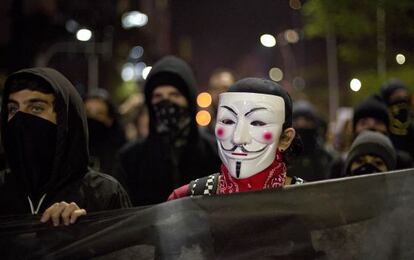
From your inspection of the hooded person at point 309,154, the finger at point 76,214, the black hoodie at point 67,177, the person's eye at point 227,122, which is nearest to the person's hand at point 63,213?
the finger at point 76,214

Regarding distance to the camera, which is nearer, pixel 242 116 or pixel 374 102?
pixel 242 116

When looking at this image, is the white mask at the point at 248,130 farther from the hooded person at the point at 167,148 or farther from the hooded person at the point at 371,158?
the hooded person at the point at 167,148

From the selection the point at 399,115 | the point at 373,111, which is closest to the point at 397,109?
the point at 399,115

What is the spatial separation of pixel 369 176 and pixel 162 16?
72.5m

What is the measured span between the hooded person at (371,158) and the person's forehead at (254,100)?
1347 mm

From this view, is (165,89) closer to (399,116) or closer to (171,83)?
(171,83)

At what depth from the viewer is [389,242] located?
2986 mm

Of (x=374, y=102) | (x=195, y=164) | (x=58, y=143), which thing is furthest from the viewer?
(x=374, y=102)

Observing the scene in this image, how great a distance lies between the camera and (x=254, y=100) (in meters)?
3.14

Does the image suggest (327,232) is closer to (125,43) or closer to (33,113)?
(33,113)

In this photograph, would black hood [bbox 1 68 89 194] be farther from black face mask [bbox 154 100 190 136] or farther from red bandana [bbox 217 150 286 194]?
black face mask [bbox 154 100 190 136]

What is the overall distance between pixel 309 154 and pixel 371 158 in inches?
77.0

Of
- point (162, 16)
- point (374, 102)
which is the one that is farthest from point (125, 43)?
point (374, 102)

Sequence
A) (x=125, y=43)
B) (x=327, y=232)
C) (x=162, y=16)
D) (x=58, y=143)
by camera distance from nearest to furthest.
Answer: (x=327, y=232) < (x=58, y=143) < (x=125, y=43) < (x=162, y=16)
